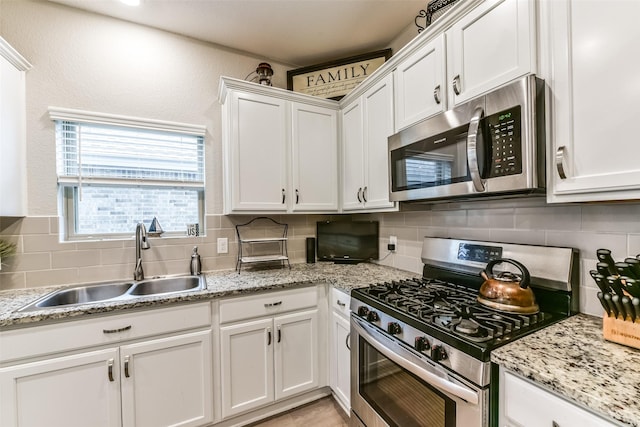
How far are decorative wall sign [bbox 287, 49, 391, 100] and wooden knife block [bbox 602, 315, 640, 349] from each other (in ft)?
7.18

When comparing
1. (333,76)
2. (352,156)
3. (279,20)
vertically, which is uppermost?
(279,20)

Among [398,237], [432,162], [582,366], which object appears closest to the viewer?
[582,366]

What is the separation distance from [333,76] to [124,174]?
1902mm

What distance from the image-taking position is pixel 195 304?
158 centimetres

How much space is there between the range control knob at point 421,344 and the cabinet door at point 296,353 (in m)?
0.95

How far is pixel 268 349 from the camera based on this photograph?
1778 millimetres

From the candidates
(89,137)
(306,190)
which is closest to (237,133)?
(306,190)

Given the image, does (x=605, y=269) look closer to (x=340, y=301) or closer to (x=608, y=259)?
(x=608, y=259)

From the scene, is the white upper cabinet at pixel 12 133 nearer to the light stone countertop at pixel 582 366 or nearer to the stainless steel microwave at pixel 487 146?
the stainless steel microwave at pixel 487 146

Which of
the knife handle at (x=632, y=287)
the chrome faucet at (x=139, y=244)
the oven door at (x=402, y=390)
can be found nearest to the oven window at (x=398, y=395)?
the oven door at (x=402, y=390)

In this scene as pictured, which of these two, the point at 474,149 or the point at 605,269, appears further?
the point at 474,149

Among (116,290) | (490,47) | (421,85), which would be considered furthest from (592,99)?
(116,290)

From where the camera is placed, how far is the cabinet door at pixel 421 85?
143 cm

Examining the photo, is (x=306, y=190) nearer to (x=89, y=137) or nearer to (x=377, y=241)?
(x=377, y=241)
